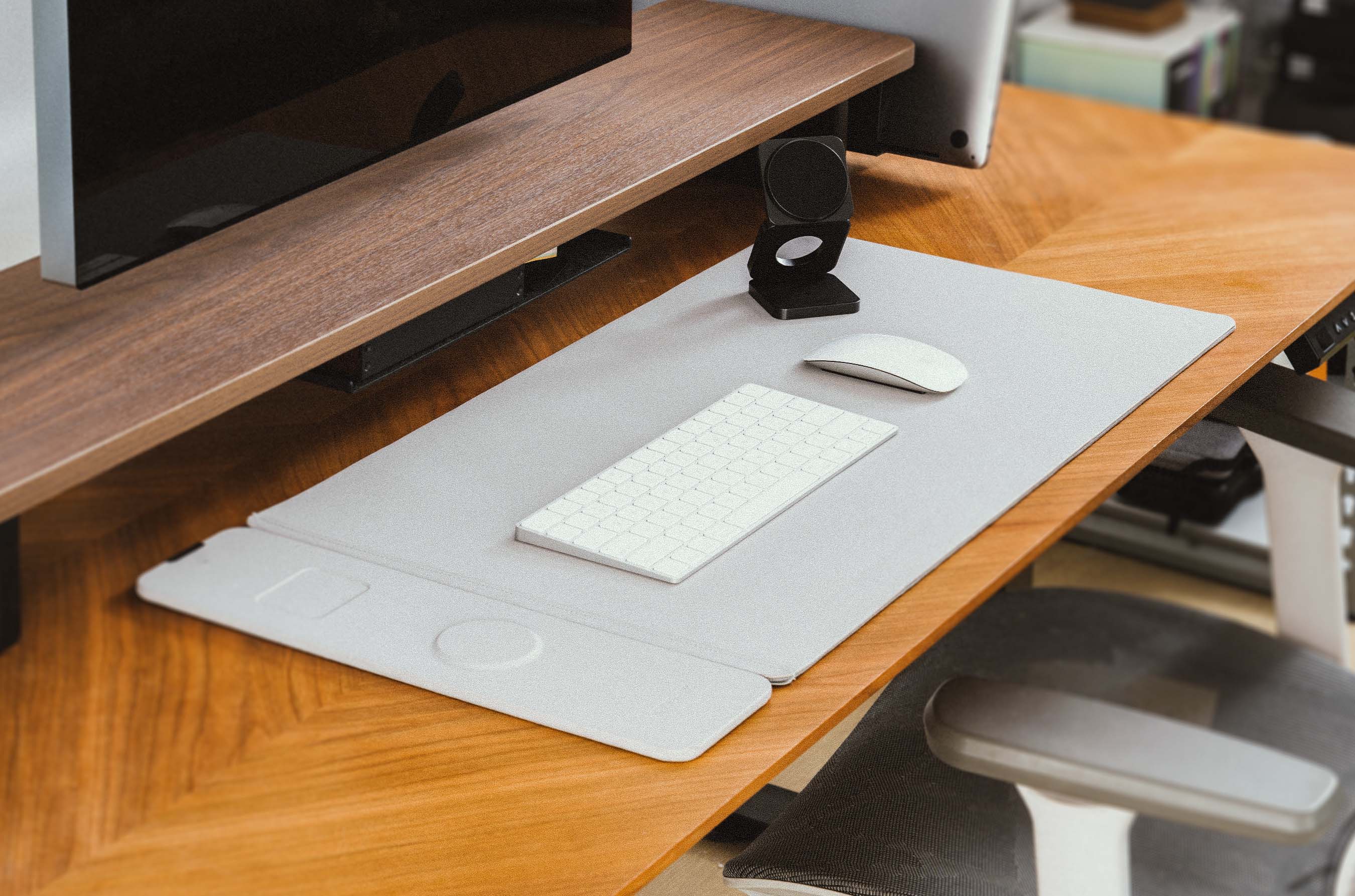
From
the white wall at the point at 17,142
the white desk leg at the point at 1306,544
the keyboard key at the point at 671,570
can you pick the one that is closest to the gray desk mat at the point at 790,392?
the keyboard key at the point at 671,570

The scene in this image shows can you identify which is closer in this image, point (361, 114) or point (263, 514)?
point (263, 514)

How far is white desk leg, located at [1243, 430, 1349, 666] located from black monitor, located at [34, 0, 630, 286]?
27.4 inches

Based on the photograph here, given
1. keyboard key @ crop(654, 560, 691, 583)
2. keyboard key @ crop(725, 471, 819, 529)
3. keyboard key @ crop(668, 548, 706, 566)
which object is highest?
keyboard key @ crop(725, 471, 819, 529)

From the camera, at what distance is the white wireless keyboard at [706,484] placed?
2.91 ft

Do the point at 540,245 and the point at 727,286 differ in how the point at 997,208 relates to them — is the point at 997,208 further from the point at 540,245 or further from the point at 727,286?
the point at 540,245

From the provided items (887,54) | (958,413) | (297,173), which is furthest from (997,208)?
(297,173)

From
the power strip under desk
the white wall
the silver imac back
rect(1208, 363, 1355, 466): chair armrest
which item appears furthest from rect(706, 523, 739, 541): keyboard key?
the silver imac back

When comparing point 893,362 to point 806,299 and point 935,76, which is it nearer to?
point 806,299

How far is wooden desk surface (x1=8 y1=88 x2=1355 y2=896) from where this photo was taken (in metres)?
0.68

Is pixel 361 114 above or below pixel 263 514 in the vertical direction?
above

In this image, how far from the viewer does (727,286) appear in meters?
1.27

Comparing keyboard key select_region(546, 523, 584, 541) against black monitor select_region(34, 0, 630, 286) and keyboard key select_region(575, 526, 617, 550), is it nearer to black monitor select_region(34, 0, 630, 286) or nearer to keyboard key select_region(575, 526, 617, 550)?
keyboard key select_region(575, 526, 617, 550)

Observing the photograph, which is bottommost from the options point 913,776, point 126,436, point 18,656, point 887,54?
point 913,776

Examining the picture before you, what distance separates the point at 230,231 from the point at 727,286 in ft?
1.38
